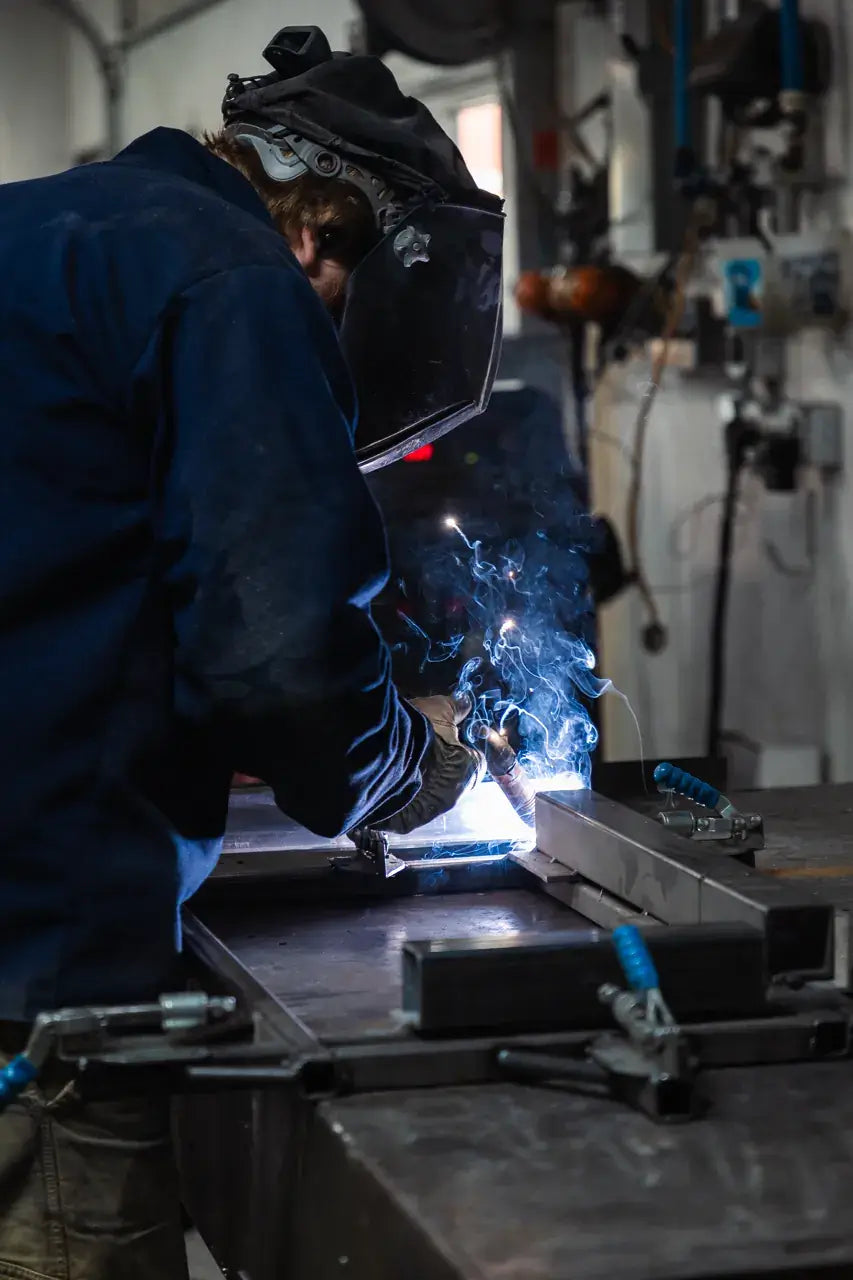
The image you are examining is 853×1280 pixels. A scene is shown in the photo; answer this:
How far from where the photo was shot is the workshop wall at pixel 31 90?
4.88m

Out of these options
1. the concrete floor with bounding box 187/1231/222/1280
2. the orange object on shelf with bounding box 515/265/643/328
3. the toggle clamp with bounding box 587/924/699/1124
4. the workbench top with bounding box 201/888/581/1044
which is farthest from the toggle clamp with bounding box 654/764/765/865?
the orange object on shelf with bounding box 515/265/643/328

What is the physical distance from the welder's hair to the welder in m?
0.13

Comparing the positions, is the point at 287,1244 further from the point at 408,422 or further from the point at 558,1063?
the point at 408,422

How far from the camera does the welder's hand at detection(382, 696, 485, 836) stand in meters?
1.60

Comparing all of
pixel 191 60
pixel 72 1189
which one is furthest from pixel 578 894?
pixel 191 60

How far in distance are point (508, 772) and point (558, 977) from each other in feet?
1.89

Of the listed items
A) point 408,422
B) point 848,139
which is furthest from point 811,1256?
point 848,139

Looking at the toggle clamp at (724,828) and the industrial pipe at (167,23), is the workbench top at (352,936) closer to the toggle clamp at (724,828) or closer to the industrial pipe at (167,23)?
the toggle clamp at (724,828)

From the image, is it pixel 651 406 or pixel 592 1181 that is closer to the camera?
pixel 592 1181

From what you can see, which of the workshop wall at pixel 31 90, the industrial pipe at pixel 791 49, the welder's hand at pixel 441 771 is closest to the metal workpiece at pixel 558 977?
the welder's hand at pixel 441 771

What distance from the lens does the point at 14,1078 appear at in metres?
1.10

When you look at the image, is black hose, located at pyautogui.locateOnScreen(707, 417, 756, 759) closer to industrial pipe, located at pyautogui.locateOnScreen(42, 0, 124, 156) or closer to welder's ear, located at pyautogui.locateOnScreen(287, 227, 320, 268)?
industrial pipe, located at pyautogui.locateOnScreen(42, 0, 124, 156)

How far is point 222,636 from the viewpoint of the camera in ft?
4.01

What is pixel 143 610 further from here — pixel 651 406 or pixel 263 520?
pixel 651 406
